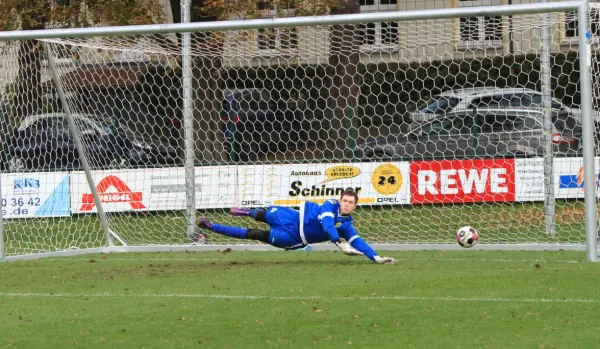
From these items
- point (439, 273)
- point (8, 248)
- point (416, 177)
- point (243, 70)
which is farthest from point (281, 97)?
point (439, 273)

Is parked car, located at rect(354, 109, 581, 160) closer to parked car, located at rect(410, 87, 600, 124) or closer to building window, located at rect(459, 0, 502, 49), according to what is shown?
parked car, located at rect(410, 87, 600, 124)

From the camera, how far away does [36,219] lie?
1762 centimetres

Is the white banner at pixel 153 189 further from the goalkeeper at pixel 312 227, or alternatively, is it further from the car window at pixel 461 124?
the car window at pixel 461 124

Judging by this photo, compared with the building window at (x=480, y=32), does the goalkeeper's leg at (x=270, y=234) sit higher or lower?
lower

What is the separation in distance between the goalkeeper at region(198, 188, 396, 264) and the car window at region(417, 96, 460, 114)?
5178 mm

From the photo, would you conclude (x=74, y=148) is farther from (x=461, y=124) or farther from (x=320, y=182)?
(x=461, y=124)

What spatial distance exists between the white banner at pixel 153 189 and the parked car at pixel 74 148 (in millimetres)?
311

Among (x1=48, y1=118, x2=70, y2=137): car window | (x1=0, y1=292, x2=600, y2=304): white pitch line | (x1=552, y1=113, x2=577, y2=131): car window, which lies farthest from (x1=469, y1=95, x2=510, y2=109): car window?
(x1=0, y1=292, x2=600, y2=304): white pitch line

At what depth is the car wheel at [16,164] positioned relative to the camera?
17.4 m

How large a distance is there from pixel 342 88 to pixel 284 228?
19.8 feet

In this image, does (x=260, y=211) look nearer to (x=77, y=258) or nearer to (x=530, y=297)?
(x=77, y=258)

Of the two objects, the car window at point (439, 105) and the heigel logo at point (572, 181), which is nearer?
the heigel logo at point (572, 181)

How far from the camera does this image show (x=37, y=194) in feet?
58.0

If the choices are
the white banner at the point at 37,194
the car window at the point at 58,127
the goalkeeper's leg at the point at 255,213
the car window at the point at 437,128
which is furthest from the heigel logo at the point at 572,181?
the white banner at the point at 37,194
